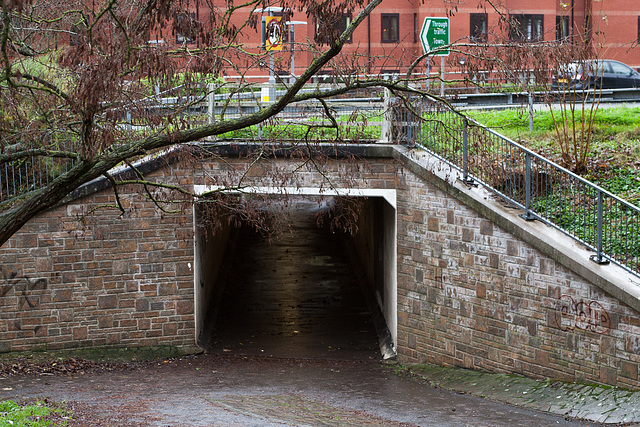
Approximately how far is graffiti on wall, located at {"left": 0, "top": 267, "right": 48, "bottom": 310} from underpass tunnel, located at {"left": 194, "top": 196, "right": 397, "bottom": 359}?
285 centimetres

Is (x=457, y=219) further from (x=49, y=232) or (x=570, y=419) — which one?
(x=49, y=232)

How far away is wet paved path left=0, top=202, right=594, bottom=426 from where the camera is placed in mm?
9422

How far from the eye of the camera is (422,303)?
1294cm

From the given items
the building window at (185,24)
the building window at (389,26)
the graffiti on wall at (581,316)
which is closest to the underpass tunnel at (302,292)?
the graffiti on wall at (581,316)

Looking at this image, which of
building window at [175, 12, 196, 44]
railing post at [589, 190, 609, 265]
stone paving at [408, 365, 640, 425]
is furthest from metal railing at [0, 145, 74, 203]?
railing post at [589, 190, 609, 265]

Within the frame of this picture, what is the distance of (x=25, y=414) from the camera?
327 inches

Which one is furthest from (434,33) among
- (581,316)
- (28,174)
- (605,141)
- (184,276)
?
(28,174)

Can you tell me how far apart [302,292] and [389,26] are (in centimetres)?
2037

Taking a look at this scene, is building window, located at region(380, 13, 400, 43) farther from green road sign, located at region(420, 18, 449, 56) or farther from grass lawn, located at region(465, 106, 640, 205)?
green road sign, located at region(420, 18, 449, 56)

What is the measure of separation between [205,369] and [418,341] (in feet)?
12.6

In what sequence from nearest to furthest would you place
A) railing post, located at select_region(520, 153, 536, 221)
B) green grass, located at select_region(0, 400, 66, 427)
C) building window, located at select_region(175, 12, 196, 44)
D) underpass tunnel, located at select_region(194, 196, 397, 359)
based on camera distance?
building window, located at select_region(175, 12, 196, 44), green grass, located at select_region(0, 400, 66, 427), railing post, located at select_region(520, 153, 536, 221), underpass tunnel, located at select_region(194, 196, 397, 359)

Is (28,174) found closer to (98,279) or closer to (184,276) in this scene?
(98,279)

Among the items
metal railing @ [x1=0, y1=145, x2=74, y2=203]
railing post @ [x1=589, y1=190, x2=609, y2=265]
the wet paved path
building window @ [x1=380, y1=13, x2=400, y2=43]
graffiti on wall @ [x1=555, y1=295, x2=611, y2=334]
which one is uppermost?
building window @ [x1=380, y1=13, x2=400, y2=43]

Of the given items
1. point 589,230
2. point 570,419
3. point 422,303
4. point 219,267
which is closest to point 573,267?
point 589,230
